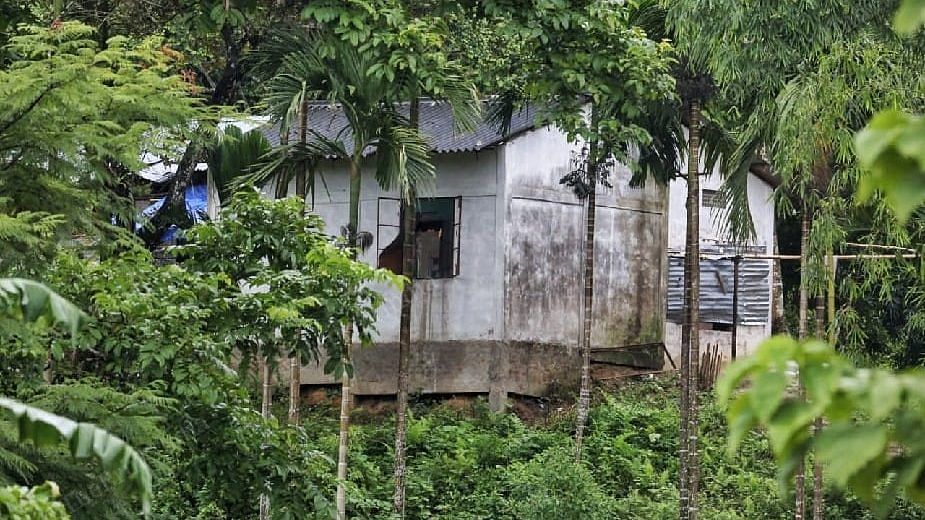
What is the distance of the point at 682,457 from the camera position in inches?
591

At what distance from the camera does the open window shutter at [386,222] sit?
64.3 feet

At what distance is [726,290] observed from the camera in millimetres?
21906

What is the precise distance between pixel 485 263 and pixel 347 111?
5.87 m

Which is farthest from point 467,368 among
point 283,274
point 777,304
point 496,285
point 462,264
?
point 283,274

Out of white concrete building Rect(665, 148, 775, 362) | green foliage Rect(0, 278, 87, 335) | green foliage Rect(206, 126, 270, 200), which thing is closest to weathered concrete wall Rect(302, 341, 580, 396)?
white concrete building Rect(665, 148, 775, 362)

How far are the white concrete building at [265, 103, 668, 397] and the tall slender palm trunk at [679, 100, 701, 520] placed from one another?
376 centimetres

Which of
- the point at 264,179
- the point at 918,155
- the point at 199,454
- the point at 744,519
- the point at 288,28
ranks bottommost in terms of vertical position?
the point at 744,519

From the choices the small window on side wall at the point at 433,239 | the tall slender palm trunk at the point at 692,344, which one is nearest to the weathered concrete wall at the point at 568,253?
the small window on side wall at the point at 433,239

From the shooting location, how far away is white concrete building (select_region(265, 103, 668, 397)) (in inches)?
759

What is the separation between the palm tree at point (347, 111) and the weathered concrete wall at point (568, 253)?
5342mm

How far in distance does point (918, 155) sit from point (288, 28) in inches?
507

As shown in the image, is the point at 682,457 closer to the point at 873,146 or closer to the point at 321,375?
the point at 321,375

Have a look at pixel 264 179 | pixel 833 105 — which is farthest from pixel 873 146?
pixel 264 179

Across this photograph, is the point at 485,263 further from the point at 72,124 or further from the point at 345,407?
the point at 72,124
